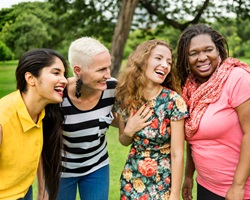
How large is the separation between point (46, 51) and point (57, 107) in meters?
0.37

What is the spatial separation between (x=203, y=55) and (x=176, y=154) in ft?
1.95

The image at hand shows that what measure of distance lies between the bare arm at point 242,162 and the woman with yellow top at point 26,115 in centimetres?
97

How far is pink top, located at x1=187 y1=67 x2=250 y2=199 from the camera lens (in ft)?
6.91

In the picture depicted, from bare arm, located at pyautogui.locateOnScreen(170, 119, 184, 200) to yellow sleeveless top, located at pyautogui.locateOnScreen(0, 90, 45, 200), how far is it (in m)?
0.74

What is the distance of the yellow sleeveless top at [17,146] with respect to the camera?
1983 millimetres

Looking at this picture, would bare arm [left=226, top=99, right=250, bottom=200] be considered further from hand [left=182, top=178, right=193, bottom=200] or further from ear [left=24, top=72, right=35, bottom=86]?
ear [left=24, top=72, right=35, bottom=86]

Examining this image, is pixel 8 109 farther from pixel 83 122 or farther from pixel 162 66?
pixel 162 66

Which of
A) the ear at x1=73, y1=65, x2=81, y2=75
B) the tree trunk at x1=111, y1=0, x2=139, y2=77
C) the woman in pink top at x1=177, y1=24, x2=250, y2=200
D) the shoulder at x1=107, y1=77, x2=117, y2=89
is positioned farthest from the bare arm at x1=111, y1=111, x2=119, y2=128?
the tree trunk at x1=111, y1=0, x2=139, y2=77

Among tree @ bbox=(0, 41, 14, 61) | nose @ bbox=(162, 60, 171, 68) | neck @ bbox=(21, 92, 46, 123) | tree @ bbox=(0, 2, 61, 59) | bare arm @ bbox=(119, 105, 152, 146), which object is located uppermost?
nose @ bbox=(162, 60, 171, 68)

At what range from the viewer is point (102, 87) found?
241 cm

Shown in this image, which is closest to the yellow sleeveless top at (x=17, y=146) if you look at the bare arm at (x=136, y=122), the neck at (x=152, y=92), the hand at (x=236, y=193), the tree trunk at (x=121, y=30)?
the bare arm at (x=136, y=122)

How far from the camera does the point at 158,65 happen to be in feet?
7.50

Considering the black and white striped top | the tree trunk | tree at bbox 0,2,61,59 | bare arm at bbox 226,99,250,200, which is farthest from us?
tree at bbox 0,2,61,59

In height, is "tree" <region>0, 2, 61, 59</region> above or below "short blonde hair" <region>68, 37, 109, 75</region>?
below
